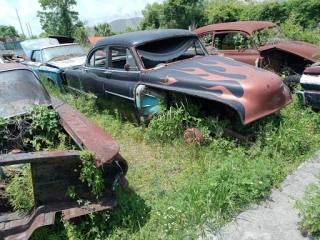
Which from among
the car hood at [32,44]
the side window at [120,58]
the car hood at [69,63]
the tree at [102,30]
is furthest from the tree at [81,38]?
the side window at [120,58]

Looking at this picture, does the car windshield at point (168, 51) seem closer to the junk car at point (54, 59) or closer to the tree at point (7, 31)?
the junk car at point (54, 59)

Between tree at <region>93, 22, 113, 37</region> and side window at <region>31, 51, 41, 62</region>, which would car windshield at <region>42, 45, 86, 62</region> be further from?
tree at <region>93, 22, 113, 37</region>

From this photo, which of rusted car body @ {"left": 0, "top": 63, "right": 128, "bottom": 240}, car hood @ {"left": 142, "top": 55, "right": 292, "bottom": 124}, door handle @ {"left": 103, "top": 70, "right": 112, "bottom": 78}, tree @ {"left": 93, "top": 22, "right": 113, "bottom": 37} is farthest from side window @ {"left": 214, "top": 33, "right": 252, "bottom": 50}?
tree @ {"left": 93, "top": 22, "right": 113, "bottom": 37}

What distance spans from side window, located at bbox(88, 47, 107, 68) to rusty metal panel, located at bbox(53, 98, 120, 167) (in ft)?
6.58

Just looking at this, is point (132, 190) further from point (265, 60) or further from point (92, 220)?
point (265, 60)

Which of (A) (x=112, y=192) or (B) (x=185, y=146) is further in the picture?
(B) (x=185, y=146)

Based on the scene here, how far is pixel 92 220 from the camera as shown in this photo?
9.01 feet

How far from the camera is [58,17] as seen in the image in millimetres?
29219

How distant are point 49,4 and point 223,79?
3005cm

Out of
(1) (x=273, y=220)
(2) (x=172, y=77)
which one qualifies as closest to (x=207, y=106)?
(2) (x=172, y=77)

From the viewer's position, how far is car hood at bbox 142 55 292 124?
3.60m

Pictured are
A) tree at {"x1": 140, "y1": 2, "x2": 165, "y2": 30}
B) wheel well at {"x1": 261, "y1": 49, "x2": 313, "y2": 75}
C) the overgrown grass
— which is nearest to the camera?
the overgrown grass

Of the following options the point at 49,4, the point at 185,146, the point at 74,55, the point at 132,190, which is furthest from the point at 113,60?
the point at 49,4

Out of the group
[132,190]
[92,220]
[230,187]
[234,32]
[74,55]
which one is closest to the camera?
[92,220]
